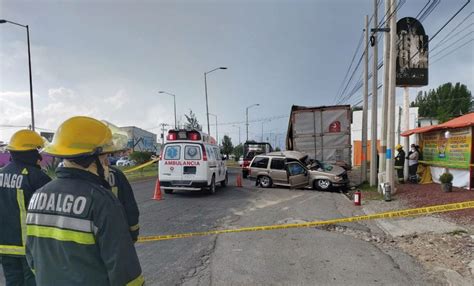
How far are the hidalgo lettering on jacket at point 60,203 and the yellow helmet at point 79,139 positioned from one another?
23cm

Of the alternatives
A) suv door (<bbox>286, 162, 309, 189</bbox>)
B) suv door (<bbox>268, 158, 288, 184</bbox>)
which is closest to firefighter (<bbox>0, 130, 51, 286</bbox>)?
suv door (<bbox>286, 162, 309, 189</bbox>)

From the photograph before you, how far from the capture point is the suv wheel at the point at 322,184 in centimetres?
1645

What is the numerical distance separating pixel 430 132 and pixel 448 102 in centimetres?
6483

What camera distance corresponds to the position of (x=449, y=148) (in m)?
14.9

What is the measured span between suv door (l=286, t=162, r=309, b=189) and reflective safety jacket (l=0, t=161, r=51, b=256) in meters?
14.4

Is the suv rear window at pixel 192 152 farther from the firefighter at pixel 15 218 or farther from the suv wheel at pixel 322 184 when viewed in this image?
the firefighter at pixel 15 218

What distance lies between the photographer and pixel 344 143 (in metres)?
18.9

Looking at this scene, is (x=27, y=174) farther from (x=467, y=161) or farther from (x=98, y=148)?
(x=467, y=161)

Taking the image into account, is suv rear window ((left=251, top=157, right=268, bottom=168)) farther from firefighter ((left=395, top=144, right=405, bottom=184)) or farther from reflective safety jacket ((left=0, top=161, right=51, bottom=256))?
reflective safety jacket ((left=0, top=161, right=51, bottom=256))

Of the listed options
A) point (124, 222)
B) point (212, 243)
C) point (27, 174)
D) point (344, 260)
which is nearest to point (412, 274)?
point (344, 260)

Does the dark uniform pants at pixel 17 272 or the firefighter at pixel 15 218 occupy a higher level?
the firefighter at pixel 15 218

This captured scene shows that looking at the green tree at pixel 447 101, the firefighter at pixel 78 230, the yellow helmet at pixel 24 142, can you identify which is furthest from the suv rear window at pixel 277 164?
the green tree at pixel 447 101

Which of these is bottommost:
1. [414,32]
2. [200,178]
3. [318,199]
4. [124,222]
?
[318,199]

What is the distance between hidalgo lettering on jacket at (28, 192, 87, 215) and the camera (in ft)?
6.50
